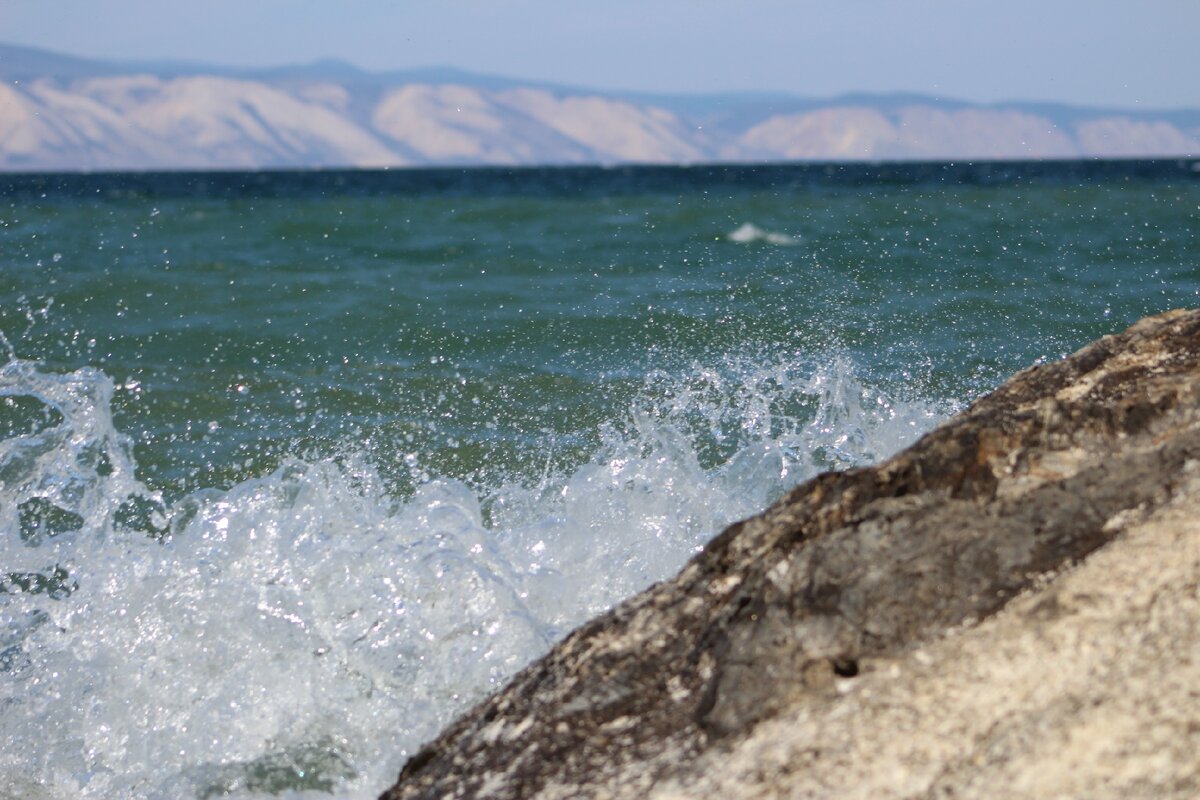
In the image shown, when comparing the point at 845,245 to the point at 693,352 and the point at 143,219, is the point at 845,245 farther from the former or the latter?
the point at 143,219

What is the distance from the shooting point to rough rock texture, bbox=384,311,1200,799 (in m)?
1.44

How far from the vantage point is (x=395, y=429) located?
557 centimetres

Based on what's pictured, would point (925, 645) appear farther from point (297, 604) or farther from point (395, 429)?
point (395, 429)

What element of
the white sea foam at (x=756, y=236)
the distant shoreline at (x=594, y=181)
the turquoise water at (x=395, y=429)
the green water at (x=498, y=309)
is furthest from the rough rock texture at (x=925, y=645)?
the distant shoreline at (x=594, y=181)

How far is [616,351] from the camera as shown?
677 centimetres

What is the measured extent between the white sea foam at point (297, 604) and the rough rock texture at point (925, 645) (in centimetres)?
91

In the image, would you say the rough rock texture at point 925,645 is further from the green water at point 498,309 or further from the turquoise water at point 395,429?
the green water at point 498,309

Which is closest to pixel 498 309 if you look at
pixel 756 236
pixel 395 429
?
pixel 395 429

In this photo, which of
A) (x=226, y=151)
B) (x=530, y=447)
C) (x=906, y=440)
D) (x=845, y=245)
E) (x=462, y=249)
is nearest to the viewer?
(x=906, y=440)

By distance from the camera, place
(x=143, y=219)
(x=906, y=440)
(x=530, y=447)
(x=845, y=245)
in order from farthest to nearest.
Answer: (x=143, y=219) → (x=845, y=245) → (x=530, y=447) → (x=906, y=440)

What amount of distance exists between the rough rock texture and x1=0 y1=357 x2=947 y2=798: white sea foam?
36.0 inches

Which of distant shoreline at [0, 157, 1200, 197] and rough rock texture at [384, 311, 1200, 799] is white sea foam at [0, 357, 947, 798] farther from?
distant shoreline at [0, 157, 1200, 197]

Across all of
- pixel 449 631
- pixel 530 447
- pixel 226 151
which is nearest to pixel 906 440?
pixel 530 447

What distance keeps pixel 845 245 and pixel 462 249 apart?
9.94 feet
